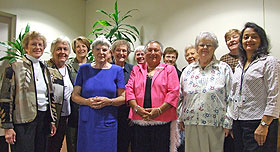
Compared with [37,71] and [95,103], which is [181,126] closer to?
[95,103]

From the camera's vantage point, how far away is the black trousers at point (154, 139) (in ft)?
5.86

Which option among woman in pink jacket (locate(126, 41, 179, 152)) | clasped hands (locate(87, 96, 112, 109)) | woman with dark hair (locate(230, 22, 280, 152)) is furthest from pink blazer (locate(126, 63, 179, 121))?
woman with dark hair (locate(230, 22, 280, 152))

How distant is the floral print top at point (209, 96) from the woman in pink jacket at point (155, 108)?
139 millimetres

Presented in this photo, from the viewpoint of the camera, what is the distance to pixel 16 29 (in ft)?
11.8

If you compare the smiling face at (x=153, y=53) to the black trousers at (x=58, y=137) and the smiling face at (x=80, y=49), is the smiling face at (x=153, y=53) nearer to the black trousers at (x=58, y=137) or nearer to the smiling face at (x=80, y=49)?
the smiling face at (x=80, y=49)

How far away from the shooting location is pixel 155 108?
5.78ft

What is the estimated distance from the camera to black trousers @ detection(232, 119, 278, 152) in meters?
1.48

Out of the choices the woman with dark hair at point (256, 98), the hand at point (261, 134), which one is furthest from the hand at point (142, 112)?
the hand at point (261, 134)

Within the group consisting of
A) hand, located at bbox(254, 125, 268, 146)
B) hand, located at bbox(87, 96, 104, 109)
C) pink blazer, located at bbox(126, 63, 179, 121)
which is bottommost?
hand, located at bbox(254, 125, 268, 146)

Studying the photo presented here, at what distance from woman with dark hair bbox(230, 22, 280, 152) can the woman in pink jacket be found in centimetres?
→ 51

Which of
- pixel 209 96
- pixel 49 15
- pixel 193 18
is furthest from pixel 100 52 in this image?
pixel 49 15

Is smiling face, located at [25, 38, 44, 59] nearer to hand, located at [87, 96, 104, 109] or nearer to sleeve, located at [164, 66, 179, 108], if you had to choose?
hand, located at [87, 96, 104, 109]

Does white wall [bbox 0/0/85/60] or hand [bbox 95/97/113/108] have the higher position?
white wall [bbox 0/0/85/60]

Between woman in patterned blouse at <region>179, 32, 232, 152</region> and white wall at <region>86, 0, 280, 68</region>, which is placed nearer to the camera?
woman in patterned blouse at <region>179, 32, 232, 152</region>
